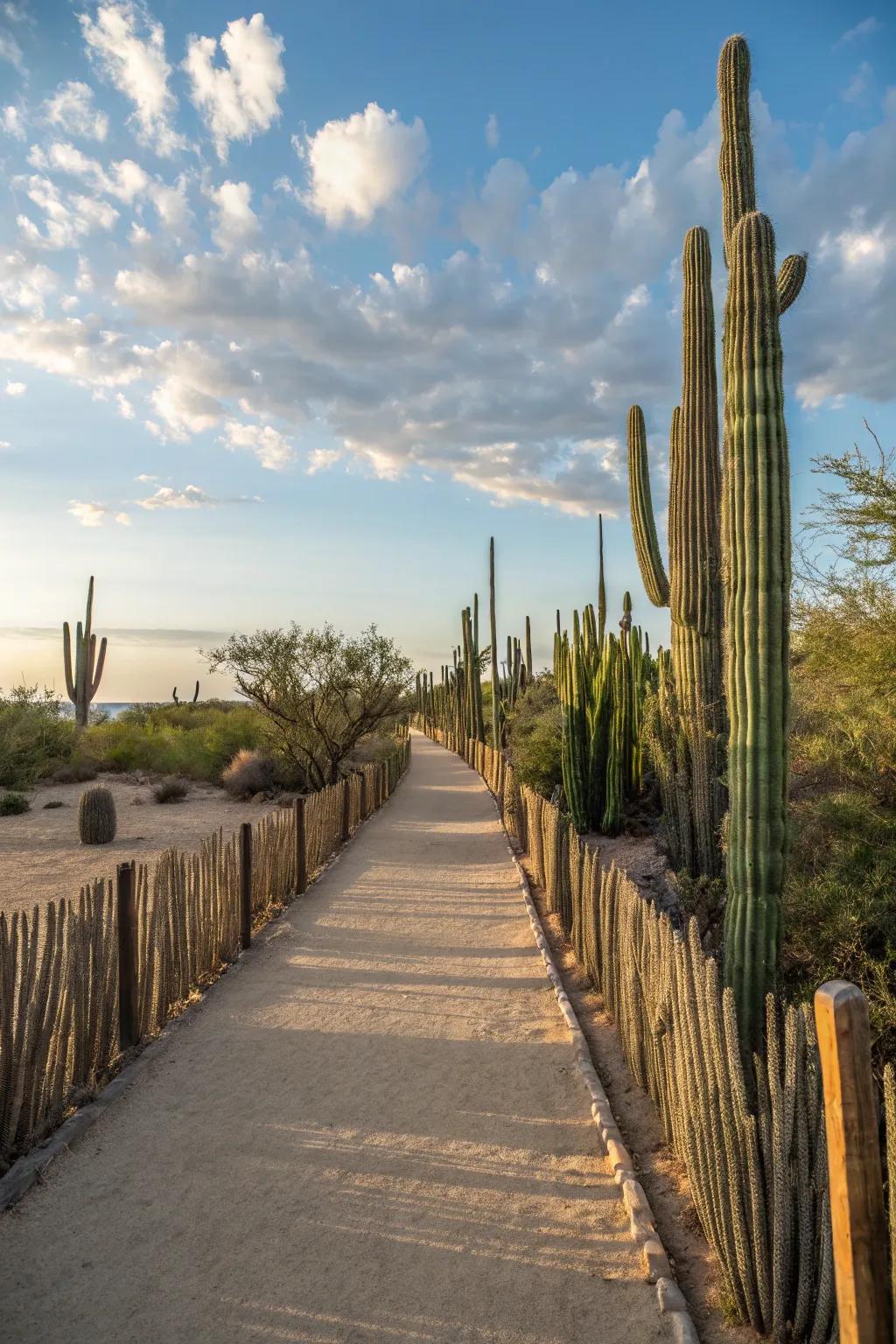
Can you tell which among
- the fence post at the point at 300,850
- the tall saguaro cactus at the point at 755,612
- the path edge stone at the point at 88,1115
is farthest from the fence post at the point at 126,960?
the fence post at the point at 300,850

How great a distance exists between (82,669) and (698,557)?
26.5 m

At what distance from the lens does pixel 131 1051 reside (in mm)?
5297

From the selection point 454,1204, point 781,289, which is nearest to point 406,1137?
point 454,1204

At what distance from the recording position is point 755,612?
4.99 m

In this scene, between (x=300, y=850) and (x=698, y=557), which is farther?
(x=300, y=850)

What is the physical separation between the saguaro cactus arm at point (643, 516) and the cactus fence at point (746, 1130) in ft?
22.8

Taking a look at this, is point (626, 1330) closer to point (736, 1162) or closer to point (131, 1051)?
point (736, 1162)

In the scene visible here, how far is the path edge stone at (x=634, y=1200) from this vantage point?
2.99m

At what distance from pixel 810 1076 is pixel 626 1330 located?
1091 millimetres

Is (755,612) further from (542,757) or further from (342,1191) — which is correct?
(542,757)

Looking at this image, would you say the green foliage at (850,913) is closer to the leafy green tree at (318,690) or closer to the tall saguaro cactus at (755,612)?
the tall saguaro cactus at (755,612)

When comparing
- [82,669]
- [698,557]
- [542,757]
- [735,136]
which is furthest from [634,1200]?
[82,669]

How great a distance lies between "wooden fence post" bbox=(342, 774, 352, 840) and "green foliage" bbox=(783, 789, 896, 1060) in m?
8.24

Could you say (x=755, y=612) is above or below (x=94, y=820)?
above
